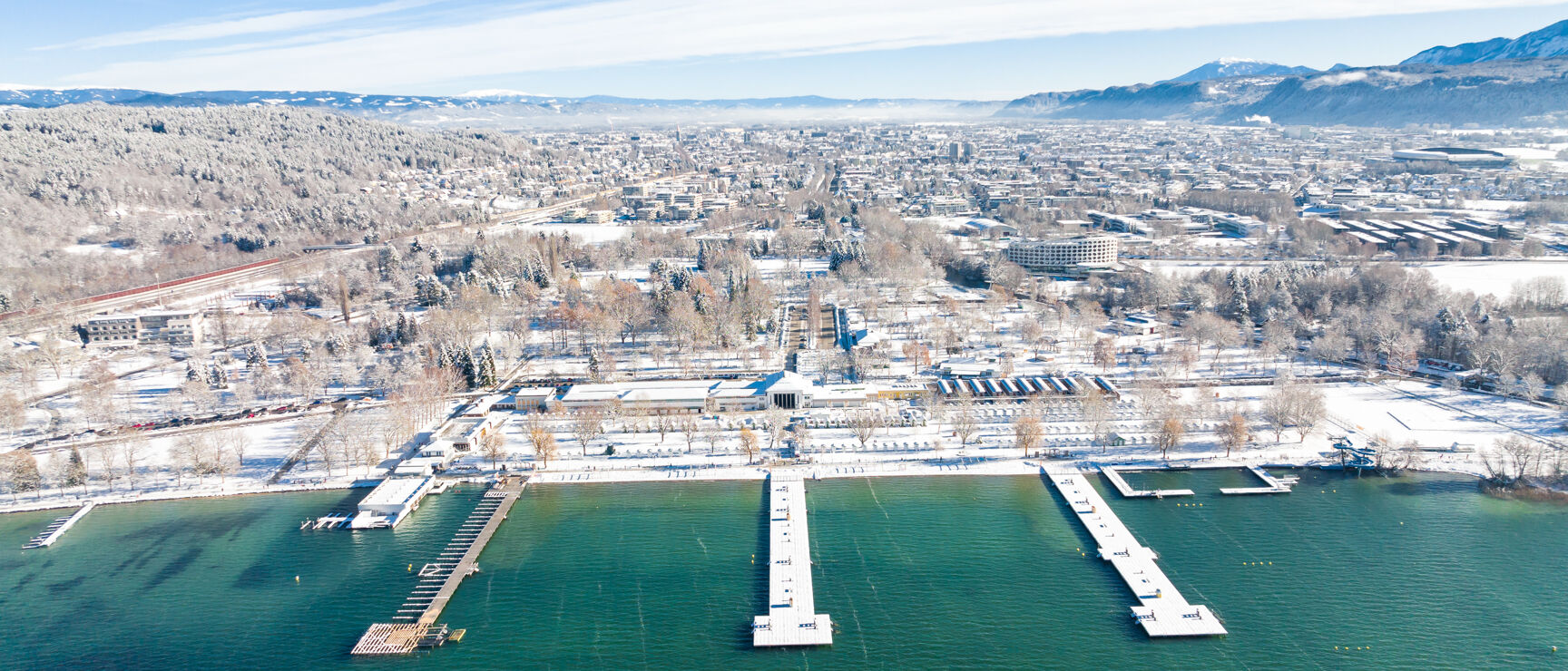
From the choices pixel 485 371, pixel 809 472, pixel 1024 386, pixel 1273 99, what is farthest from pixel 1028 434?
pixel 1273 99

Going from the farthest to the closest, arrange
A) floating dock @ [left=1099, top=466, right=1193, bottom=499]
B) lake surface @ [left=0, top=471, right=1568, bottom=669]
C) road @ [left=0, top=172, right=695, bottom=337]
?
road @ [left=0, top=172, right=695, bottom=337]
floating dock @ [left=1099, top=466, right=1193, bottom=499]
lake surface @ [left=0, top=471, right=1568, bottom=669]

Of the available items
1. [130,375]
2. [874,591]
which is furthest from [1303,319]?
[130,375]

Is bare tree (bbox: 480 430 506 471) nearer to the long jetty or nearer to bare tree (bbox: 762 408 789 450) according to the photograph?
the long jetty

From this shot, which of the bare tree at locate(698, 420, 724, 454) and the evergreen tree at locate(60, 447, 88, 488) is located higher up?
the evergreen tree at locate(60, 447, 88, 488)

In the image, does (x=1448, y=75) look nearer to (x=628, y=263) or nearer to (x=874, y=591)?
(x=628, y=263)

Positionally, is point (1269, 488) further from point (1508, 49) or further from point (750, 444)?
point (1508, 49)

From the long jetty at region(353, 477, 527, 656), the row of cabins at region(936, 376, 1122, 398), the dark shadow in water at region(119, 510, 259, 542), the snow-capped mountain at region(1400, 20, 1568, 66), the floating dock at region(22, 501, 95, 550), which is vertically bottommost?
the long jetty at region(353, 477, 527, 656)

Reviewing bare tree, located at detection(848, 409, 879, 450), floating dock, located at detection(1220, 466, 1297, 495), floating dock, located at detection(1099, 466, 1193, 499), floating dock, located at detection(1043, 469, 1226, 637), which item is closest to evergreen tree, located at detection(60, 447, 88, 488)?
bare tree, located at detection(848, 409, 879, 450)
